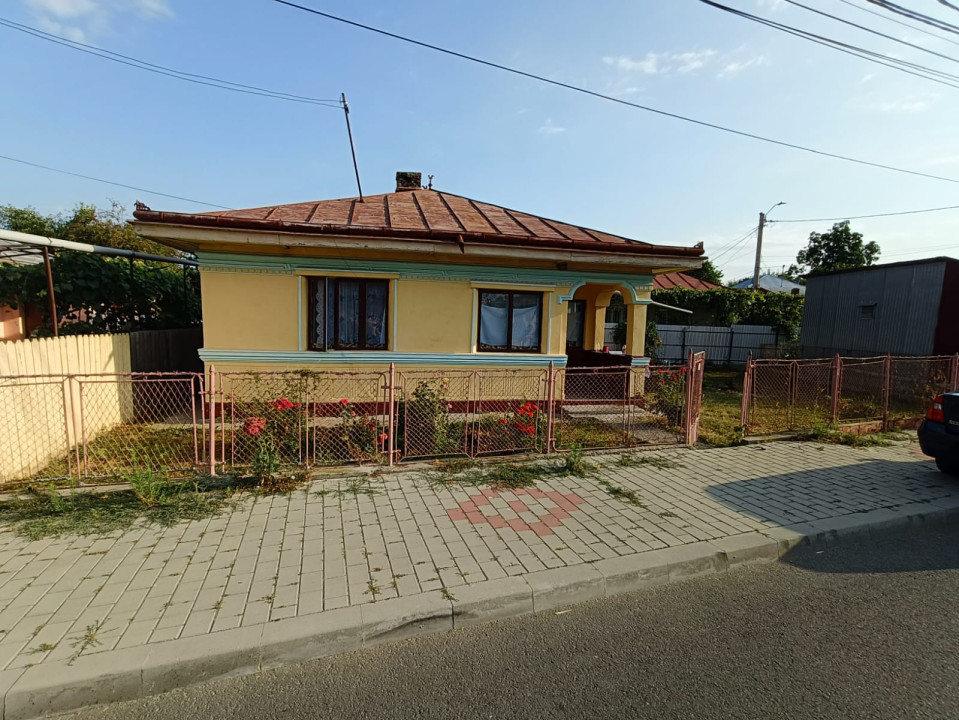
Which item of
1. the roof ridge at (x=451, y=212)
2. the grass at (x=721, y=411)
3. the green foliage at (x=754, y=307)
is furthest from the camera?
the green foliage at (x=754, y=307)

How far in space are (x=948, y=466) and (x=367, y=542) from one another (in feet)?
23.2

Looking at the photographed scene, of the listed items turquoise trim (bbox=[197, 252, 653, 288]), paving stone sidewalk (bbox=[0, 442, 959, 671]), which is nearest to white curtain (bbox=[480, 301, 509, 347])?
turquoise trim (bbox=[197, 252, 653, 288])

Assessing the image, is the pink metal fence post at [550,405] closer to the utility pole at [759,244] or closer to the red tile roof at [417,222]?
the red tile roof at [417,222]

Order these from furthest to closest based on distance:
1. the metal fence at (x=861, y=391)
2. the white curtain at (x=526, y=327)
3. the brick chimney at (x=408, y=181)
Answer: the brick chimney at (x=408, y=181) → the white curtain at (x=526, y=327) → the metal fence at (x=861, y=391)

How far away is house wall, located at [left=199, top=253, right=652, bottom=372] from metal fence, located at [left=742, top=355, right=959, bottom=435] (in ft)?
10.4

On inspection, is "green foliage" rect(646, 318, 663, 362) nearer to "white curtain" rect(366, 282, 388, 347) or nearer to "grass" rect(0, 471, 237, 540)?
"white curtain" rect(366, 282, 388, 347)

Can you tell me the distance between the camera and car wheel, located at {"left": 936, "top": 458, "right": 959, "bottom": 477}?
220 inches

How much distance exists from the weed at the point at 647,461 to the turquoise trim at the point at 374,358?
2.46m

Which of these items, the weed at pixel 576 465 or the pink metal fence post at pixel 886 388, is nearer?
the weed at pixel 576 465

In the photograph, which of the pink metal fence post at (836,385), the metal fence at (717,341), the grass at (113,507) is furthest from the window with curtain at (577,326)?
the grass at (113,507)

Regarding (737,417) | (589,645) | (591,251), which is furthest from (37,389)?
(737,417)

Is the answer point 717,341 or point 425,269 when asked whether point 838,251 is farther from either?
point 425,269

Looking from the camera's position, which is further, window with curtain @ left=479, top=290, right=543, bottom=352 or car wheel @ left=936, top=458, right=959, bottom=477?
window with curtain @ left=479, top=290, right=543, bottom=352

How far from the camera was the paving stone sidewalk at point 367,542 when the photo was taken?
2.87 metres
